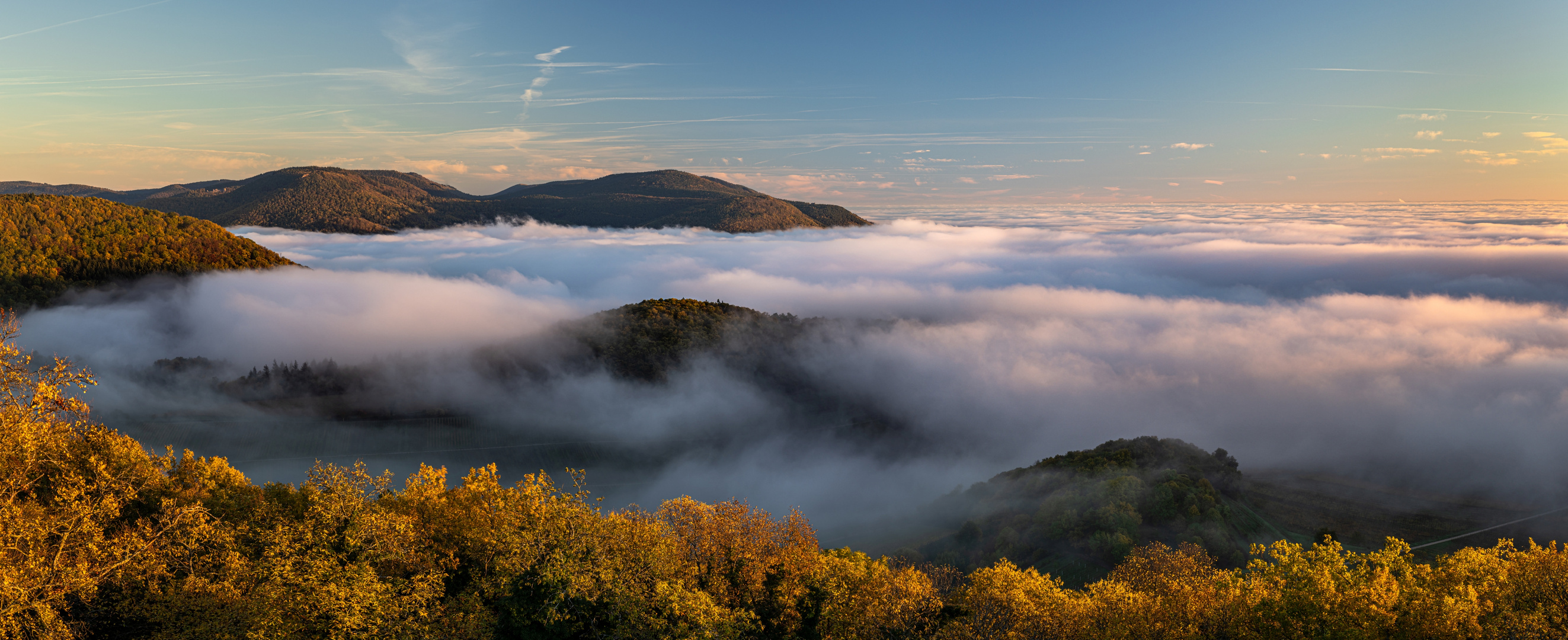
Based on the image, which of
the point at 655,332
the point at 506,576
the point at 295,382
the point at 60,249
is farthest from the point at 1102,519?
the point at 60,249

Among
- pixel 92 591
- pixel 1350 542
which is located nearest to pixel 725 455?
pixel 1350 542

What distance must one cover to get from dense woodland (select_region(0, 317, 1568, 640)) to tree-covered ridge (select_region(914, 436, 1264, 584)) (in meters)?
48.5

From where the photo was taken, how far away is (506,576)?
2805 cm

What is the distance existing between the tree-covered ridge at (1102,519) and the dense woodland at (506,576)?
48.5 m

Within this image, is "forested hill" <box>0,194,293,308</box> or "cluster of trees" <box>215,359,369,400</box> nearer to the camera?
"cluster of trees" <box>215,359,369,400</box>

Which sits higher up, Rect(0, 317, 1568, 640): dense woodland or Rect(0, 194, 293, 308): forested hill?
Rect(0, 194, 293, 308): forested hill

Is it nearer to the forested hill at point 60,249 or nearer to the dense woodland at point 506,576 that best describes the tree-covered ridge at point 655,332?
the dense woodland at point 506,576

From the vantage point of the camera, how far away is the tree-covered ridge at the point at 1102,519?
3189 inches

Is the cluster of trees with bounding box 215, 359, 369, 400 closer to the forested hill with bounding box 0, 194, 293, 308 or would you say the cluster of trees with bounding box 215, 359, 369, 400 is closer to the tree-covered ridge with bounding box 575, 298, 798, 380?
the forested hill with bounding box 0, 194, 293, 308

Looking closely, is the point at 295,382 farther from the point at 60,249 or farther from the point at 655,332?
the point at 60,249

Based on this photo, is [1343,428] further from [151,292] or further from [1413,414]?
[151,292]

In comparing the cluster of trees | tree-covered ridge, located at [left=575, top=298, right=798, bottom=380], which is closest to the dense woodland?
tree-covered ridge, located at [left=575, top=298, right=798, bottom=380]

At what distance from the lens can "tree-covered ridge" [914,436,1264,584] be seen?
266 feet

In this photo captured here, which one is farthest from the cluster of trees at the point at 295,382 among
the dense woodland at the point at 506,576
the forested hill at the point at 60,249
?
the dense woodland at the point at 506,576
